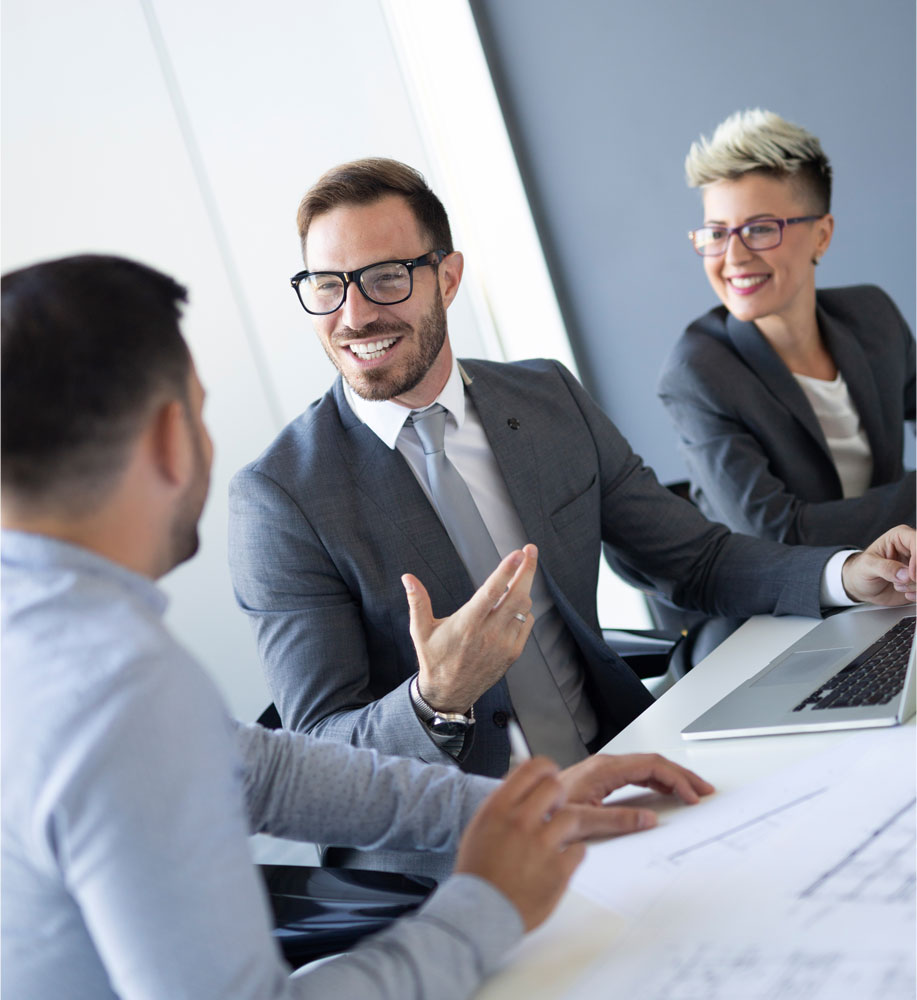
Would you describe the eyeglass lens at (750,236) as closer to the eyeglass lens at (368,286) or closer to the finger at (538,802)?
the eyeglass lens at (368,286)

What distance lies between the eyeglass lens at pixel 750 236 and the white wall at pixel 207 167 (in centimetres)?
124

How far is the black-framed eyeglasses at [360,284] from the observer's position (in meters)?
1.87

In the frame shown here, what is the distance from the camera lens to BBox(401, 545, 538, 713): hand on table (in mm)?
1384

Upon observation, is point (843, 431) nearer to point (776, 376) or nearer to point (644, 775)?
point (776, 376)

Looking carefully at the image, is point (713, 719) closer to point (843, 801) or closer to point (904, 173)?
point (843, 801)

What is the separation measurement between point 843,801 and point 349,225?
4.25 ft

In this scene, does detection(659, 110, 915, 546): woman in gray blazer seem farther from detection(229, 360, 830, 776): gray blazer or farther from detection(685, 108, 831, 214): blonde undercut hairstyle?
detection(229, 360, 830, 776): gray blazer

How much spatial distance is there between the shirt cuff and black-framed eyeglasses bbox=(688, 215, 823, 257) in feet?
3.43

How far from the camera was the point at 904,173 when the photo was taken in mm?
3213

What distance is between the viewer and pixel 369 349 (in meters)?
1.89

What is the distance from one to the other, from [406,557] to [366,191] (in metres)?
0.68

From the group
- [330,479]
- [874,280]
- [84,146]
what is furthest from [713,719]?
[874,280]

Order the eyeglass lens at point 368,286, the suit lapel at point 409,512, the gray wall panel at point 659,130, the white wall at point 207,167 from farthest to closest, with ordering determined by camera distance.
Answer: the gray wall panel at point 659,130, the white wall at point 207,167, the eyeglass lens at point 368,286, the suit lapel at point 409,512

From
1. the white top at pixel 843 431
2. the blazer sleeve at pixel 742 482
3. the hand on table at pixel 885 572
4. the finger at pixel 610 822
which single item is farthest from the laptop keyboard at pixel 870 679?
the white top at pixel 843 431
